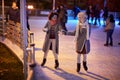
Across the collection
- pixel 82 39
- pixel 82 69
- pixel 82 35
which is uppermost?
pixel 82 35

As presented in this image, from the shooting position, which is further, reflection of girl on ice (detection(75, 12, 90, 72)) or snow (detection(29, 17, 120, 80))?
reflection of girl on ice (detection(75, 12, 90, 72))

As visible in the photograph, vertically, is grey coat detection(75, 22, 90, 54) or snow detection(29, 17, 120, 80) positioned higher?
grey coat detection(75, 22, 90, 54)

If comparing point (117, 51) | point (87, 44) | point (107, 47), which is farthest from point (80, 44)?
point (107, 47)

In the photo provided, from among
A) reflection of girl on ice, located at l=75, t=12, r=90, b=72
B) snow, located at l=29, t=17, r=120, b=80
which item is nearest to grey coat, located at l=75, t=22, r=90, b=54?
reflection of girl on ice, located at l=75, t=12, r=90, b=72

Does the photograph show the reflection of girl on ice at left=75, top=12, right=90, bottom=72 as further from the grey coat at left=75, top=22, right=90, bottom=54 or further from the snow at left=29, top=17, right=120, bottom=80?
the snow at left=29, top=17, right=120, bottom=80

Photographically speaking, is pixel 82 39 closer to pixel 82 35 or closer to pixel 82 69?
pixel 82 35

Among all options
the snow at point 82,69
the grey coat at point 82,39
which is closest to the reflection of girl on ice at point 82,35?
the grey coat at point 82,39

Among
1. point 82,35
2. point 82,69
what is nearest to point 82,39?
point 82,35

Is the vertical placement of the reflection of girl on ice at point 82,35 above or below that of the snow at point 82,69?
above

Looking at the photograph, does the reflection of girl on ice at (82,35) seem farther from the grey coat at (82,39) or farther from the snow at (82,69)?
the snow at (82,69)

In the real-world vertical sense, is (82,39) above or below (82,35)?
below

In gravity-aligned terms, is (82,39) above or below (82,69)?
above

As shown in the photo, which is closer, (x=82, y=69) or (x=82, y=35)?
(x=82, y=35)

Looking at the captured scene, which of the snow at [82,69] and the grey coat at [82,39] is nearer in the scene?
the snow at [82,69]
